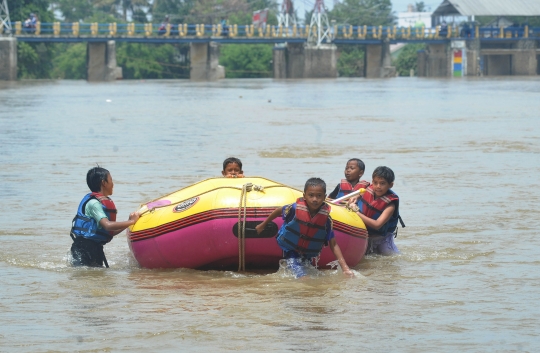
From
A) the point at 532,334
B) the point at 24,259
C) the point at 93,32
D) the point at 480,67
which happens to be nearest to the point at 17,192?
the point at 24,259

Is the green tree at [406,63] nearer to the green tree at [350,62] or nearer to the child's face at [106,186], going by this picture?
the green tree at [350,62]

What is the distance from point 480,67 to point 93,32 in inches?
1193

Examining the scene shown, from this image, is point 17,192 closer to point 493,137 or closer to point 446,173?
point 446,173

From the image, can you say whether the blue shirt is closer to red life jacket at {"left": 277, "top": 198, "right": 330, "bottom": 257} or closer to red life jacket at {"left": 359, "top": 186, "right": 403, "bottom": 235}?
red life jacket at {"left": 277, "top": 198, "right": 330, "bottom": 257}

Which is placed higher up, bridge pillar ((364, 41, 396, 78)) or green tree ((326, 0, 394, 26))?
green tree ((326, 0, 394, 26))

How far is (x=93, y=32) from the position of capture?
6731 cm

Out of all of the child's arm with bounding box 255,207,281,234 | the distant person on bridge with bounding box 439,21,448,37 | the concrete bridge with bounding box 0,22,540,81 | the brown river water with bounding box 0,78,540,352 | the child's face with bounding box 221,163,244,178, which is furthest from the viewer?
the distant person on bridge with bounding box 439,21,448,37

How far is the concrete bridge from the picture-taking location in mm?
69875

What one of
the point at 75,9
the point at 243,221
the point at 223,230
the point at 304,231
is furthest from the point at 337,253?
the point at 75,9

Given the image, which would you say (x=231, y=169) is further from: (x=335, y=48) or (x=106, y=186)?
(x=335, y=48)

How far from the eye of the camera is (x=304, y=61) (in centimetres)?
7681

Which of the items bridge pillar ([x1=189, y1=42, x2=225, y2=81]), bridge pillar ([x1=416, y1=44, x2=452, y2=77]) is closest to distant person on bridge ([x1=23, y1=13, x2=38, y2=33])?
bridge pillar ([x1=189, y1=42, x2=225, y2=81])

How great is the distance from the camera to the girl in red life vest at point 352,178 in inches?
360

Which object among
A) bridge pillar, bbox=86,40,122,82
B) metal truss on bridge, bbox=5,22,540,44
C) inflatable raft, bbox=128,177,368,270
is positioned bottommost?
inflatable raft, bbox=128,177,368,270
